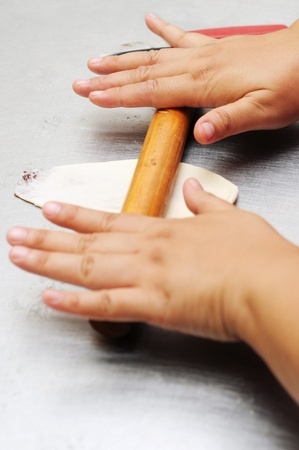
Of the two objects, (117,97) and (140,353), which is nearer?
(140,353)

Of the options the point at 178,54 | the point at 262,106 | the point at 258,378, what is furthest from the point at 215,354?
the point at 178,54

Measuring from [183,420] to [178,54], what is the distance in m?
0.52

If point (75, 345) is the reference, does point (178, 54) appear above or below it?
above

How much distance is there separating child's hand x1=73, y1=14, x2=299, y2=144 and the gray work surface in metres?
0.05

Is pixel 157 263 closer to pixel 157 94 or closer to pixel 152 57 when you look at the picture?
pixel 157 94

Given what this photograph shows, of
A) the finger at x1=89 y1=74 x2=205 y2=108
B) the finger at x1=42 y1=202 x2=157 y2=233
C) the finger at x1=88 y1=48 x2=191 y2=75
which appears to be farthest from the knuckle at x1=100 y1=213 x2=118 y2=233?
the finger at x1=88 y1=48 x2=191 y2=75

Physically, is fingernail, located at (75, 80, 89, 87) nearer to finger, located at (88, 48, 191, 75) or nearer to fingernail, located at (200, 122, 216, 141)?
finger, located at (88, 48, 191, 75)

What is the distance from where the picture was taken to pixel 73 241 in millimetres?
627

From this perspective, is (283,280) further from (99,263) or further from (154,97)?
(154,97)

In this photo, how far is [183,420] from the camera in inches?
23.6

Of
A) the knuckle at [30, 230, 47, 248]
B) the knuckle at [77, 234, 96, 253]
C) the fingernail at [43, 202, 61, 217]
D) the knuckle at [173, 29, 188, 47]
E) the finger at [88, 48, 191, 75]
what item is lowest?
the knuckle at [30, 230, 47, 248]

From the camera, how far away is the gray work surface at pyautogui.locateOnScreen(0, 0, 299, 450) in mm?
596

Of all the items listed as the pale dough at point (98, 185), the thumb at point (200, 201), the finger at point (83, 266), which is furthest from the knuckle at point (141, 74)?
the finger at point (83, 266)

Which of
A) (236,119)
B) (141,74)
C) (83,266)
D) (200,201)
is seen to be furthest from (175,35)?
(83,266)
